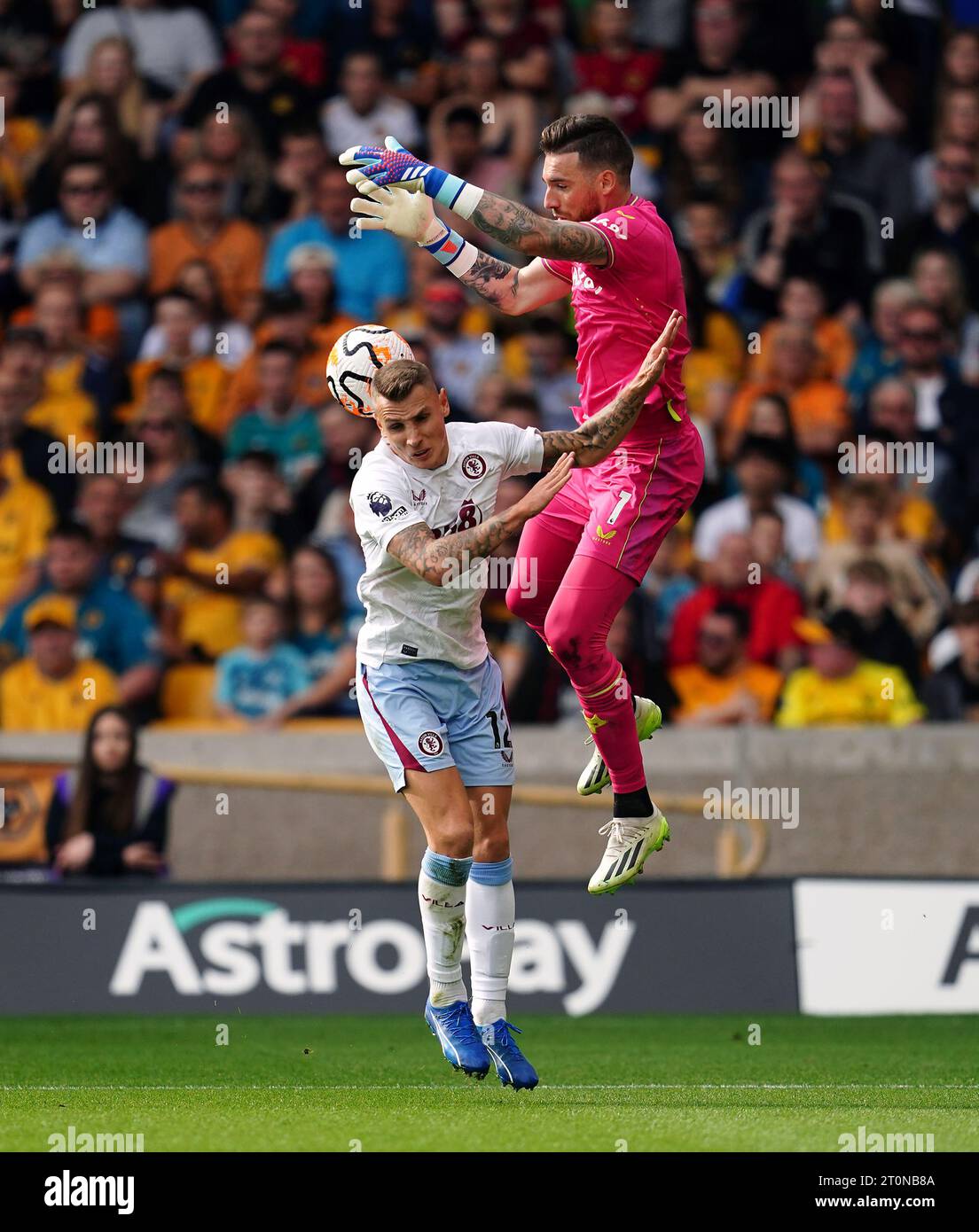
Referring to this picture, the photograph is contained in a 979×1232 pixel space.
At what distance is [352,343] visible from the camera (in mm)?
9586

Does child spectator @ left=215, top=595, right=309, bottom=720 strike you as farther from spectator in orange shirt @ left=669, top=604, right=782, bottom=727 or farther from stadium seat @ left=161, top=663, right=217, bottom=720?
spectator in orange shirt @ left=669, top=604, right=782, bottom=727

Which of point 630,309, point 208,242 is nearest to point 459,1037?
point 630,309

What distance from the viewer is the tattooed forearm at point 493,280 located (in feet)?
31.9

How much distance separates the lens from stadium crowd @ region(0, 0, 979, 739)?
15.6m

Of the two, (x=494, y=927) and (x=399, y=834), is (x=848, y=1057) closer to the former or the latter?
(x=494, y=927)

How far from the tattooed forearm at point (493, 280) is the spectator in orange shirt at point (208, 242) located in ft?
28.2

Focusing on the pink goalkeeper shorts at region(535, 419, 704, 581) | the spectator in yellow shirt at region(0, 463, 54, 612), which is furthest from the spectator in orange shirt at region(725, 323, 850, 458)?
the pink goalkeeper shorts at region(535, 419, 704, 581)

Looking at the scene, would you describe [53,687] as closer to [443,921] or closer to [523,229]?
[443,921]

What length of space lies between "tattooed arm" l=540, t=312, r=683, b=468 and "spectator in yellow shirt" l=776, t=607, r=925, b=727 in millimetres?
6002

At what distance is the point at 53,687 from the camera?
15.7 m

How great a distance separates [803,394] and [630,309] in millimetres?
7888

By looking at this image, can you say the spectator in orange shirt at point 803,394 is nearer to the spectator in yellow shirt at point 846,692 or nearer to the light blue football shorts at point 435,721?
the spectator in yellow shirt at point 846,692

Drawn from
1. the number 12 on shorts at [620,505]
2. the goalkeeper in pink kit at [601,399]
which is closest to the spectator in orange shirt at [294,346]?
the goalkeeper in pink kit at [601,399]

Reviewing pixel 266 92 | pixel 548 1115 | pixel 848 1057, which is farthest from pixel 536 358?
pixel 548 1115
